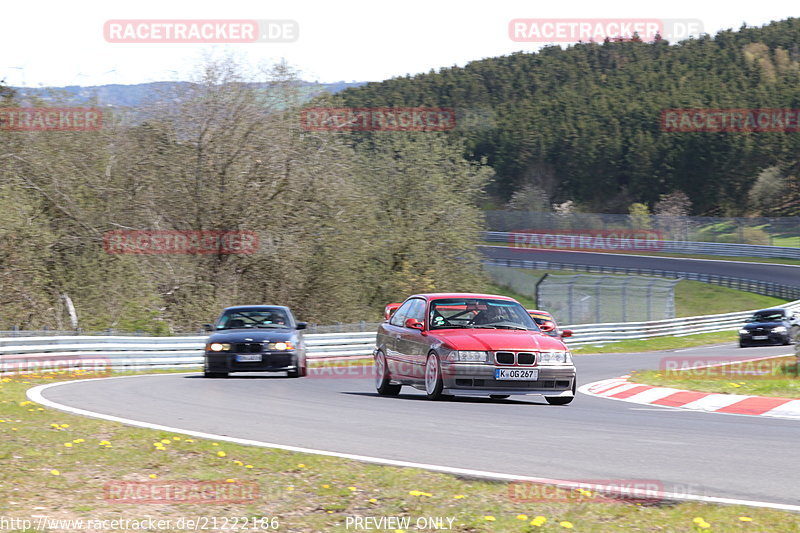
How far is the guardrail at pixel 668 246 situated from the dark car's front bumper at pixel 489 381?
55.9m

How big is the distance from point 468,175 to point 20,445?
3866cm

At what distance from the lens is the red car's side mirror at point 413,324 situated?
1370 cm

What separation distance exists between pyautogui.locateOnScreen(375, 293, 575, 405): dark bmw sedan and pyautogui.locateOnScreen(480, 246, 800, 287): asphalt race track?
151ft

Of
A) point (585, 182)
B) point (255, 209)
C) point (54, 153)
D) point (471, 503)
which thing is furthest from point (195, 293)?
point (585, 182)

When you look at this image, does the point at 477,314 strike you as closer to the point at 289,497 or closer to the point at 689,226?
the point at 289,497

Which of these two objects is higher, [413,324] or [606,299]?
[413,324]

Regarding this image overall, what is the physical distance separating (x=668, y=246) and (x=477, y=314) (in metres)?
61.2

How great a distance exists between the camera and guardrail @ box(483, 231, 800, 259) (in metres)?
67.0

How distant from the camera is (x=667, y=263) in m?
66.1

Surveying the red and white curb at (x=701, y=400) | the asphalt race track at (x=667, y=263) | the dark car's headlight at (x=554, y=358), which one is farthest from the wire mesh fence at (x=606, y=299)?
the dark car's headlight at (x=554, y=358)

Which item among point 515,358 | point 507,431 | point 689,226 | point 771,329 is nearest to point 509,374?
point 515,358

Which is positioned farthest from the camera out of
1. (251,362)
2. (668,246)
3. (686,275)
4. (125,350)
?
(668,246)

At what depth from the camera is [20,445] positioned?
8000mm

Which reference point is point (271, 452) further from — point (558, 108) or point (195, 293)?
point (558, 108)
